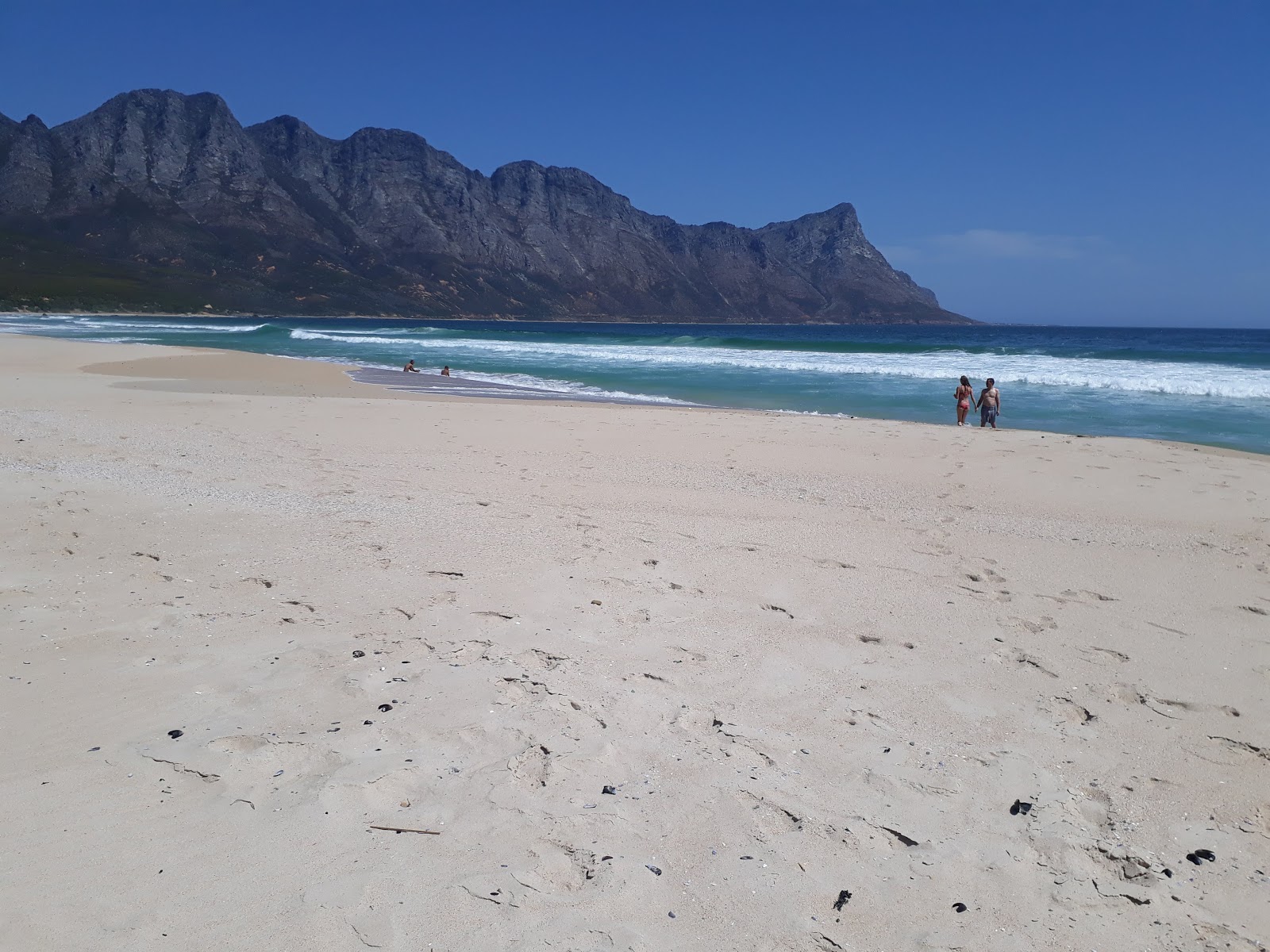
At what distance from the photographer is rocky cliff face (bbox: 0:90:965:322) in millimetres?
114500

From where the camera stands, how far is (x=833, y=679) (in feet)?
12.4

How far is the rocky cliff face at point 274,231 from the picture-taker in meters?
114

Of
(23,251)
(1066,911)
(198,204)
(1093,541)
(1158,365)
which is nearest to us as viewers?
(1066,911)

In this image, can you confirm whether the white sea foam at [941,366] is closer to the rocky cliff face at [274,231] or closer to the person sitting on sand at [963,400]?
the person sitting on sand at [963,400]

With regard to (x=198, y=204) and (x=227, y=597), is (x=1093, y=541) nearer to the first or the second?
(x=227, y=597)

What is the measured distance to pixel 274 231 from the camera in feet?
467

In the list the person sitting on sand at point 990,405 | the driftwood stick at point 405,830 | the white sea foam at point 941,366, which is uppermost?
the white sea foam at point 941,366

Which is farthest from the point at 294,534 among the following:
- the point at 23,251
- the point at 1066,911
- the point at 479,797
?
the point at 23,251

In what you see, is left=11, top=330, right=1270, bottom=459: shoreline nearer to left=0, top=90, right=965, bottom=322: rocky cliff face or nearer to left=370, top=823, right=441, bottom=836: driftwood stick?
left=370, top=823, right=441, bottom=836: driftwood stick

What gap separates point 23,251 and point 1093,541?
443 ft

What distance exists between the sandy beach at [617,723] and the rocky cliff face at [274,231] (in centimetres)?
9204

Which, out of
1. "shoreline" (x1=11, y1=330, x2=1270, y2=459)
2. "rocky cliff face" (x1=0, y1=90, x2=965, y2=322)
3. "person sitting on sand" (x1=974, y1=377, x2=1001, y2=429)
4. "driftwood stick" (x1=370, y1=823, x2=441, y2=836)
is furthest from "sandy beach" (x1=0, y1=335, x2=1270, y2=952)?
"rocky cliff face" (x1=0, y1=90, x2=965, y2=322)

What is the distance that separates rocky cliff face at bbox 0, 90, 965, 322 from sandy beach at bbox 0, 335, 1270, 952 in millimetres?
92036

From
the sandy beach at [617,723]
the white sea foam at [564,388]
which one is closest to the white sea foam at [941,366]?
the white sea foam at [564,388]
